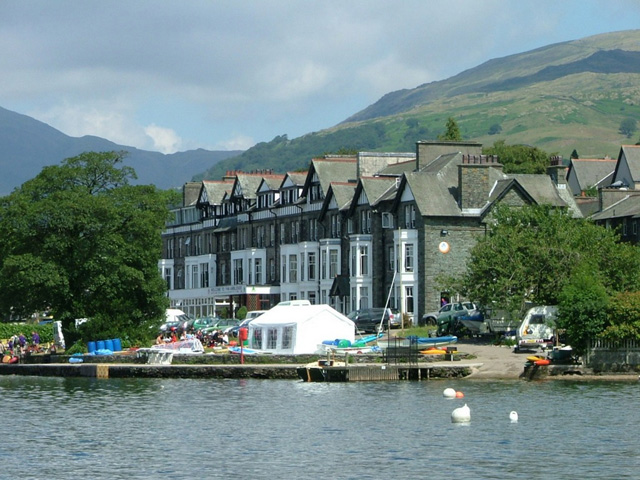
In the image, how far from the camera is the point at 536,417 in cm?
4884

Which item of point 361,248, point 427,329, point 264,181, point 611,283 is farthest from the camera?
point 264,181

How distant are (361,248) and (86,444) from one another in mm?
57845

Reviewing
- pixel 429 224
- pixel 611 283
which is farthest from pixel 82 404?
pixel 429 224

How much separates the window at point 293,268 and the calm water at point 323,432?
151ft

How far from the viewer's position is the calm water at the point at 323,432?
1484 inches

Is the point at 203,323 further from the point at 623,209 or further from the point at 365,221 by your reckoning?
the point at 623,209

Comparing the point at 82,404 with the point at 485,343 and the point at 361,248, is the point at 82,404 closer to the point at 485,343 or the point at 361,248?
the point at 485,343

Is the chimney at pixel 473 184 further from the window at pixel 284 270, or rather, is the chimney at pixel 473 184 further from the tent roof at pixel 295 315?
the window at pixel 284 270

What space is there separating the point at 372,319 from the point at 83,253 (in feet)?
70.0

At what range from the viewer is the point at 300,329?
73.2 m

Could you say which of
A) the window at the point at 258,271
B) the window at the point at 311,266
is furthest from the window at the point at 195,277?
the window at the point at 311,266

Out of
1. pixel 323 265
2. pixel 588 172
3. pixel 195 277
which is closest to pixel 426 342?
pixel 323 265

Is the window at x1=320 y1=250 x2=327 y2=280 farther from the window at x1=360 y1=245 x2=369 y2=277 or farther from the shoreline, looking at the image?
the shoreline

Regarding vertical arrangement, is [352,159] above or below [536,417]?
above
